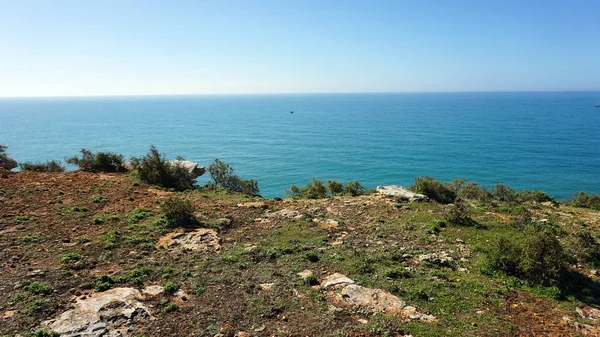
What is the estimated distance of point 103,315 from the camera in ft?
35.6

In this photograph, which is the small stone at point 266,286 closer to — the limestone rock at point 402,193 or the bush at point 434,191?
the limestone rock at point 402,193

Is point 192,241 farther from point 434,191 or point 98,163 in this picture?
point 98,163

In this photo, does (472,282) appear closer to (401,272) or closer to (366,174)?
(401,272)

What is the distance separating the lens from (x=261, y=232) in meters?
19.3

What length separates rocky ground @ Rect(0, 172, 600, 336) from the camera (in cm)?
1094

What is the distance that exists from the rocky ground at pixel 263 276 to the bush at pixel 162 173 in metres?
7.34

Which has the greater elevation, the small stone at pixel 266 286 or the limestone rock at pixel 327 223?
the small stone at pixel 266 286

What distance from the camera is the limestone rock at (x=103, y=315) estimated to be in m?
10.2

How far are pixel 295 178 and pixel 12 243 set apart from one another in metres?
56.2

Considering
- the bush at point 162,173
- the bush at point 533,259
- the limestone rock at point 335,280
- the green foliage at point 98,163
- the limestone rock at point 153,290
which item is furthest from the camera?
the green foliage at point 98,163

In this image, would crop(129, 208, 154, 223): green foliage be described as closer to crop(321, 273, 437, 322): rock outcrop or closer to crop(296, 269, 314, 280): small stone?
crop(296, 269, 314, 280): small stone

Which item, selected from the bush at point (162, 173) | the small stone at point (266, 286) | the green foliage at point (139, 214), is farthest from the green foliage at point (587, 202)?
the bush at point (162, 173)

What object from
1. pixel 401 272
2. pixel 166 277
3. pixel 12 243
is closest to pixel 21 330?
pixel 166 277

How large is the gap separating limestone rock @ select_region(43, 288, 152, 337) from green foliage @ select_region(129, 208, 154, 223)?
28.2 feet
